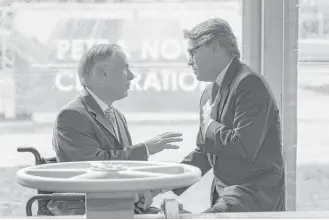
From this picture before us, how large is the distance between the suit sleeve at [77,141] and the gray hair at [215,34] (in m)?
0.78

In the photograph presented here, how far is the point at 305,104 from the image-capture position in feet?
15.4

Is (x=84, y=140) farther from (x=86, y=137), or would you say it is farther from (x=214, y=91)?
(x=214, y=91)

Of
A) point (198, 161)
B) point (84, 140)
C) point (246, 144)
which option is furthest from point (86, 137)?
point (246, 144)

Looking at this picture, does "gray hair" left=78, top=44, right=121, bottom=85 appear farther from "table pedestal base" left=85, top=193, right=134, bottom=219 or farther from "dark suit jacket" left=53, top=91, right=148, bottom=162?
"table pedestal base" left=85, top=193, right=134, bottom=219

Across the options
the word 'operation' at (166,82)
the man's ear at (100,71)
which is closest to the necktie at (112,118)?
the man's ear at (100,71)

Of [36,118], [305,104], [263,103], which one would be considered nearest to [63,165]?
[263,103]

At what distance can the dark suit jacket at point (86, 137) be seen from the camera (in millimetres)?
3219

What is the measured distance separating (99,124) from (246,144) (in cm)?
82

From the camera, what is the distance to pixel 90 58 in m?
3.48

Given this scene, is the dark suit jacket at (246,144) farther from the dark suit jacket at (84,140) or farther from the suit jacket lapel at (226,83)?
the dark suit jacket at (84,140)

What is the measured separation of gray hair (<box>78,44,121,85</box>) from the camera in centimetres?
347

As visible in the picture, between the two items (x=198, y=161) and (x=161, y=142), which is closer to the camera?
(x=161, y=142)

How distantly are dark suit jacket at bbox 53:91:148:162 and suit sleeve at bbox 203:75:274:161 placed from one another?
446mm

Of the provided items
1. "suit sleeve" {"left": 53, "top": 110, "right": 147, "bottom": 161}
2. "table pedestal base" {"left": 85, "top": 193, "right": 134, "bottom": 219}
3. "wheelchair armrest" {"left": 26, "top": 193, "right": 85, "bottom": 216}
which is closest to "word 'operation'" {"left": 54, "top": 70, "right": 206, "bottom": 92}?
"suit sleeve" {"left": 53, "top": 110, "right": 147, "bottom": 161}
